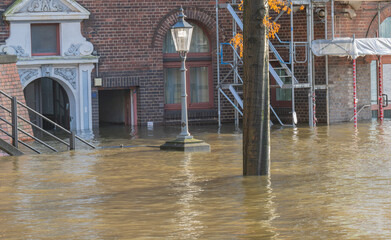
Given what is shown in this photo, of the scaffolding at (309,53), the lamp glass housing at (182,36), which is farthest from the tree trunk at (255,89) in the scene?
the scaffolding at (309,53)

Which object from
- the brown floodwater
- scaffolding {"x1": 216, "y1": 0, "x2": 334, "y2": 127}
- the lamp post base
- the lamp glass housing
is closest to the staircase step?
the brown floodwater

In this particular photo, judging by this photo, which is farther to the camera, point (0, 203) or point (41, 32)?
point (41, 32)

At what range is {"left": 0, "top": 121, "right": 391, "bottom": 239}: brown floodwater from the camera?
28.4ft

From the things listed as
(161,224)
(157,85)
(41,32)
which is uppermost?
(41,32)

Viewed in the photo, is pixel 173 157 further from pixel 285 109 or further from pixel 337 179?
pixel 285 109

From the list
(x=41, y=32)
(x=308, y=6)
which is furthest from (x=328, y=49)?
(x=41, y=32)

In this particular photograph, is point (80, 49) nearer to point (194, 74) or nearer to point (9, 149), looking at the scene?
point (194, 74)

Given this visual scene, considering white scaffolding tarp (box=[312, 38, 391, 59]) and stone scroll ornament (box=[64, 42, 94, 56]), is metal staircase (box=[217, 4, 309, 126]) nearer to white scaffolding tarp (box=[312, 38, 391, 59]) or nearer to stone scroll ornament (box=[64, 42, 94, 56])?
white scaffolding tarp (box=[312, 38, 391, 59])

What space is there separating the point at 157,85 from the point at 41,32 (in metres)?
4.33

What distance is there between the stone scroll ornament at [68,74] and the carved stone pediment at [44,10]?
1705 millimetres

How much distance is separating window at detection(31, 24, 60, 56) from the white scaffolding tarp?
8.54m

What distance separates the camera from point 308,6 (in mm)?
25203

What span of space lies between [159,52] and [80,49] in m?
2.78

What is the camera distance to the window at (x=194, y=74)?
28.2 metres
